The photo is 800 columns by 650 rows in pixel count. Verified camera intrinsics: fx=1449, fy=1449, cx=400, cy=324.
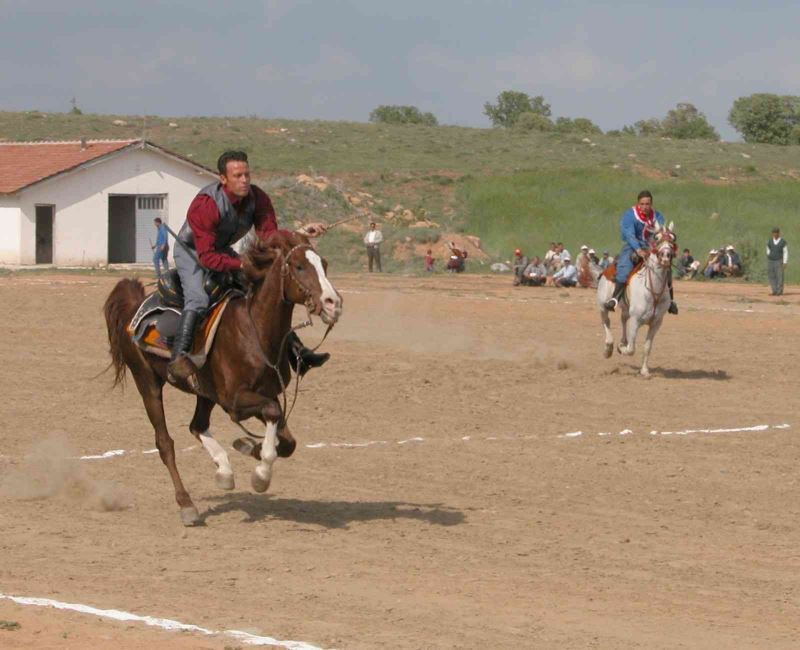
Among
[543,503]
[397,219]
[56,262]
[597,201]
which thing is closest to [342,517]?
[543,503]

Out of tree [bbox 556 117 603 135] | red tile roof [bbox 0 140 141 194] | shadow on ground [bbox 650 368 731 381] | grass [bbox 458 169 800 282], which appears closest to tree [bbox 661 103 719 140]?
tree [bbox 556 117 603 135]

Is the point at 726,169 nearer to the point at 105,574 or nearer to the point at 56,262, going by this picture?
the point at 56,262

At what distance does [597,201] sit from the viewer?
209ft

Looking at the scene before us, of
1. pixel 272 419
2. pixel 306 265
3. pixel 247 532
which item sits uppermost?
pixel 306 265

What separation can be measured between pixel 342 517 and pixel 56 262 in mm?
39218

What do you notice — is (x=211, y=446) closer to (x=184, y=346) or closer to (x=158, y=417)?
(x=158, y=417)

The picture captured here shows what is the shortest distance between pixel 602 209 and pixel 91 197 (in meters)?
23.2

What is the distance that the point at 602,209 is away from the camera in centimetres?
6228

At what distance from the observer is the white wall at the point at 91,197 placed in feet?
157

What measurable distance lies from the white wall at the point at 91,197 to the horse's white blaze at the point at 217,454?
38.0m

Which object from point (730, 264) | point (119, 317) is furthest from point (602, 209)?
point (119, 317)

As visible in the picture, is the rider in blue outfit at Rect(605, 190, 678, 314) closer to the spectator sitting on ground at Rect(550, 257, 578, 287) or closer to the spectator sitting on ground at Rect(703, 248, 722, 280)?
the spectator sitting on ground at Rect(550, 257, 578, 287)

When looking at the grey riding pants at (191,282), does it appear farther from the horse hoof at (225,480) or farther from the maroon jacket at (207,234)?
the horse hoof at (225,480)

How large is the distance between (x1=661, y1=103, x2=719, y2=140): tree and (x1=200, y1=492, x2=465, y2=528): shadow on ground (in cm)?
12116
